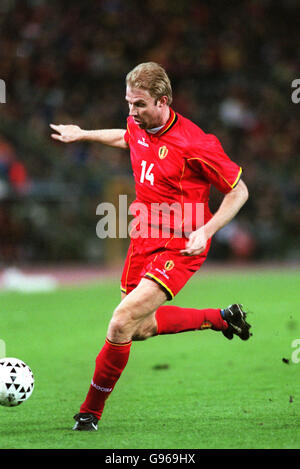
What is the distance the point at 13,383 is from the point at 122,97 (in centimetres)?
→ 1622

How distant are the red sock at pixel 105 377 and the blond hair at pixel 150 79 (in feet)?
5.12

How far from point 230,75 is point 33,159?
22.3ft

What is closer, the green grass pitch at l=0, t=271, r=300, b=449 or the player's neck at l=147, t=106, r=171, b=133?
the green grass pitch at l=0, t=271, r=300, b=449

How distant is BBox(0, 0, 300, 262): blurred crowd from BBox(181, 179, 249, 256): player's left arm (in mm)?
11041

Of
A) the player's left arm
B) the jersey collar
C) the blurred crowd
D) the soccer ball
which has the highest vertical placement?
the blurred crowd

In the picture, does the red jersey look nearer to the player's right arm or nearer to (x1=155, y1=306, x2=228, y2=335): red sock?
the player's right arm

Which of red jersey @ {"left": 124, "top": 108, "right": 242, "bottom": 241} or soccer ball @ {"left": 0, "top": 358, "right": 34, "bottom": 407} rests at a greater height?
red jersey @ {"left": 124, "top": 108, "right": 242, "bottom": 241}

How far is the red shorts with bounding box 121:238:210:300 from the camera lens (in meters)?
5.31

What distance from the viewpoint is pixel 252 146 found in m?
20.6

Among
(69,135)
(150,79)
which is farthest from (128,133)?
(150,79)

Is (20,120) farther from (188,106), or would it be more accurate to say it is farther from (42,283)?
(42,283)

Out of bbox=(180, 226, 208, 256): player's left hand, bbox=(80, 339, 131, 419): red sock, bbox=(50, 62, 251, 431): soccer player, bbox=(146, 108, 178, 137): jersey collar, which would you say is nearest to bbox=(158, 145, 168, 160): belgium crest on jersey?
bbox=(50, 62, 251, 431): soccer player

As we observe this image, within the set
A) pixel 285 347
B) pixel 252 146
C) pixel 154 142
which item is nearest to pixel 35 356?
pixel 285 347

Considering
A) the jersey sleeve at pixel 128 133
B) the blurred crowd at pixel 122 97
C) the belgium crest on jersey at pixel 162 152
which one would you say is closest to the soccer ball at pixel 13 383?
the belgium crest on jersey at pixel 162 152
